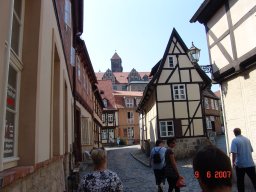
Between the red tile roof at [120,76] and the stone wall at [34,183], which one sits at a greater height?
the red tile roof at [120,76]

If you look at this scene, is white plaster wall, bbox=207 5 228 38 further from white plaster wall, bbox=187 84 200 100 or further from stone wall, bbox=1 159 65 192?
white plaster wall, bbox=187 84 200 100

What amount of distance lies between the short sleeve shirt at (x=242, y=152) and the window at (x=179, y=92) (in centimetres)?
1511

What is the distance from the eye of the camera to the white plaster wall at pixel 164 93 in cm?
2208

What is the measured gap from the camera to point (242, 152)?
7066mm

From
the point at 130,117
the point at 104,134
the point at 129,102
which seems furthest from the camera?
the point at 129,102

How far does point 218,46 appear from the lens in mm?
10805

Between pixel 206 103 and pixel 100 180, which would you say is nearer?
pixel 100 180

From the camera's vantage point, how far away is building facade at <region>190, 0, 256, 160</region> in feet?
28.7

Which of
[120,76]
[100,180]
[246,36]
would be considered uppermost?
[120,76]

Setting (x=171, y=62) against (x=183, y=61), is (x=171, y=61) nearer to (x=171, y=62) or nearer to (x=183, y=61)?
(x=171, y=62)

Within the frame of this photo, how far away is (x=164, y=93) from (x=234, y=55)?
1263cm

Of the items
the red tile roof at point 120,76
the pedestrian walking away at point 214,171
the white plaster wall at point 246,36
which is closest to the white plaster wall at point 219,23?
the white plaster wall at point 246,36

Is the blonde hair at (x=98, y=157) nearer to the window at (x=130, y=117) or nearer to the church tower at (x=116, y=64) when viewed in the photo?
the window at (x=130, y=117)
